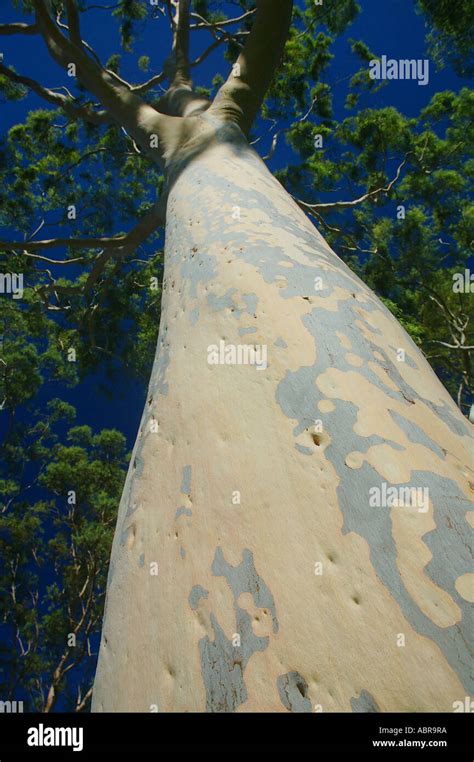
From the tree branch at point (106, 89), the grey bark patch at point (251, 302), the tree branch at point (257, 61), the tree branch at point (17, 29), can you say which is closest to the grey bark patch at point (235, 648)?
the grey bark patch at point (251, 302)

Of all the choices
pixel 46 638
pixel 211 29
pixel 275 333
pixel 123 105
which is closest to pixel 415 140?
pixel 211 29

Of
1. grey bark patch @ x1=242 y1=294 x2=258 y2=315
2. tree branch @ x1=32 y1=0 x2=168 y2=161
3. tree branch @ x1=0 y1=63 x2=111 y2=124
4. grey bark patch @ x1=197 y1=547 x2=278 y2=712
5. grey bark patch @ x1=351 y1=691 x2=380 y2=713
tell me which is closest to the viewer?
grey bark patch @ x1=351 y1=691 x2=380 y2=713

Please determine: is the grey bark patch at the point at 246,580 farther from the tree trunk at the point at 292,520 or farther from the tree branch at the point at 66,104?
the tree branch at the point at 66,104

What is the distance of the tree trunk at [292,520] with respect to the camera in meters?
0.83

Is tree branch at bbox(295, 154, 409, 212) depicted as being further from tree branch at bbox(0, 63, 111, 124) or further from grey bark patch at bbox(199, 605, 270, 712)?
grey bark patch at bbox(199, 605, 270, 712)

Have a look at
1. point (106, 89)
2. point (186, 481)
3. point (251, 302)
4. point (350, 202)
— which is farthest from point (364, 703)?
point (350, 202)

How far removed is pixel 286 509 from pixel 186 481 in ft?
1.02

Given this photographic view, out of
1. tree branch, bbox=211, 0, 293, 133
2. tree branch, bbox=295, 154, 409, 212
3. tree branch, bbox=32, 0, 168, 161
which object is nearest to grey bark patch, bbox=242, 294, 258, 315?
tree branch, bbox=211, 0, 293, 133

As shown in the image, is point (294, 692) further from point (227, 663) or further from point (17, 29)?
point (17, 29)

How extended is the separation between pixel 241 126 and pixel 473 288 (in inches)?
234

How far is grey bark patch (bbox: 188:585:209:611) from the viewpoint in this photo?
1.02 m

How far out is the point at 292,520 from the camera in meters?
1.02

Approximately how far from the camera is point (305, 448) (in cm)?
114
